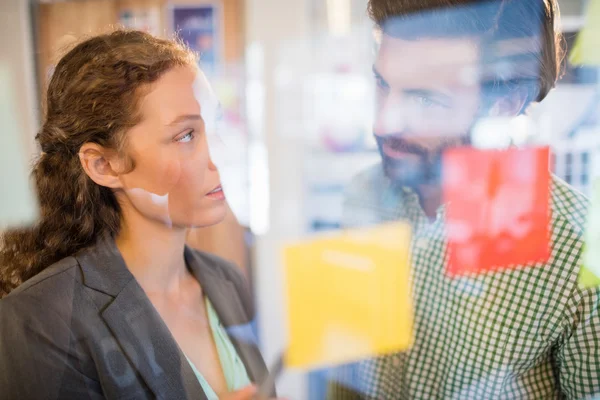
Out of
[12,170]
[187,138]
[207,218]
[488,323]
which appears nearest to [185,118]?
[187,138]

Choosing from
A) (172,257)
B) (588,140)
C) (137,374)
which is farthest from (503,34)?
(137,374)

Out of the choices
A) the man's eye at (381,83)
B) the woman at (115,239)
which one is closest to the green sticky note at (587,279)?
the man's eye at (381,83)

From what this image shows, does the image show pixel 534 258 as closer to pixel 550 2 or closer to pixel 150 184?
pixel 550 2

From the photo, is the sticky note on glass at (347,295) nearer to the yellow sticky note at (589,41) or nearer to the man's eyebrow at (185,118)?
the man's eyebrow at (185,118)

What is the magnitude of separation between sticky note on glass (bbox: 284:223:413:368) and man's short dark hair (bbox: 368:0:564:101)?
10.8 inches

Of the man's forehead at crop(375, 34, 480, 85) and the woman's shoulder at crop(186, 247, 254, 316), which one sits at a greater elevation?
the man's forehead at crop(375, 34, 480, 85)

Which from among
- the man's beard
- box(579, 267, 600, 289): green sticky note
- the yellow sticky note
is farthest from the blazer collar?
the yellow sticky note

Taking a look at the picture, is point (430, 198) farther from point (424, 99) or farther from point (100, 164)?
point (100, 164)

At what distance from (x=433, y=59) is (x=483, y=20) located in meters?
0.08

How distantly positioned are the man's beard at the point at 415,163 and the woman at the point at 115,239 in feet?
0.80

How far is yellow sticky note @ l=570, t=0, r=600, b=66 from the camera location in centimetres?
60

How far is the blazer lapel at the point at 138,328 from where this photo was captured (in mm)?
489

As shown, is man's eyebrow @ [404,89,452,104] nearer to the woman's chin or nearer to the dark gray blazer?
the woman's chin

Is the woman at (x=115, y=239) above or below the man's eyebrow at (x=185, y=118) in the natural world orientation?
below
